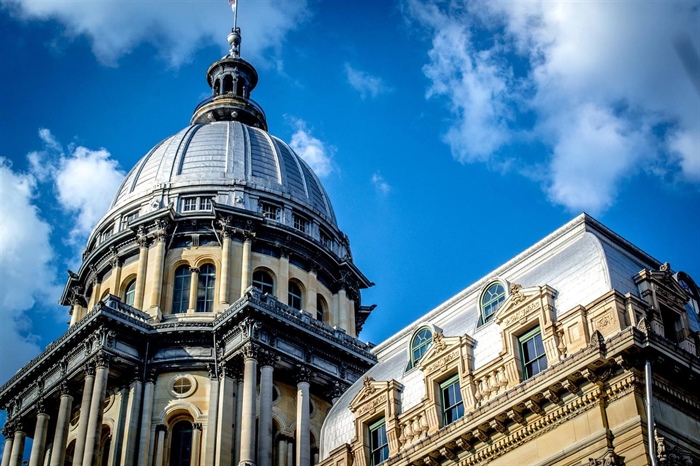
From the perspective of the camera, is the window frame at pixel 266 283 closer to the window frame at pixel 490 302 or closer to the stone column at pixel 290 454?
the stone column at pixel 290 454

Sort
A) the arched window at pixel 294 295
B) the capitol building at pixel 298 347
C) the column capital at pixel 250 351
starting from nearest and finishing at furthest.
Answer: the capitol building at pixel 298 347 < the column capital at pixel 250 351 < the arched window at pixel 294 295

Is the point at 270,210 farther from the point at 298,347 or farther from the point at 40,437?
the point at 40,437

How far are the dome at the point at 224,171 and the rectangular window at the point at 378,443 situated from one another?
35.4 metres

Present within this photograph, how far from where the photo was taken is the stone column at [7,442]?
2586 inches

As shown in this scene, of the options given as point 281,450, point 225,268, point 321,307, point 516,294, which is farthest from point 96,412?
point 516,294

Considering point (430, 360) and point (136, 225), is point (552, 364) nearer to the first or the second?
point (430, 360)

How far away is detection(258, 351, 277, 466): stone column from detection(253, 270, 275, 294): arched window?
418 inches

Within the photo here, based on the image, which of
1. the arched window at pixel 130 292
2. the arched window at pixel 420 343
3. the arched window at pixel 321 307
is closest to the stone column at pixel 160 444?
the arched window at pixel 130 292

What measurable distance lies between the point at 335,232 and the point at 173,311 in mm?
15197

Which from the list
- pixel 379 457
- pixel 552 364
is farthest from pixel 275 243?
pixel 552 364

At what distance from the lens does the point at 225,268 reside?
227 ft

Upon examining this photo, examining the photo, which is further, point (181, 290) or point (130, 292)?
point (130, 292)

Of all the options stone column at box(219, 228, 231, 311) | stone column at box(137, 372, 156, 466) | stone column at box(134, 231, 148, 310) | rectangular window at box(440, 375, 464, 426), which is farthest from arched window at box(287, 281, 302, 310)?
rectangular window at box(440, 375, 464, 426)

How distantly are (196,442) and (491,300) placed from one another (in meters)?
27.7
